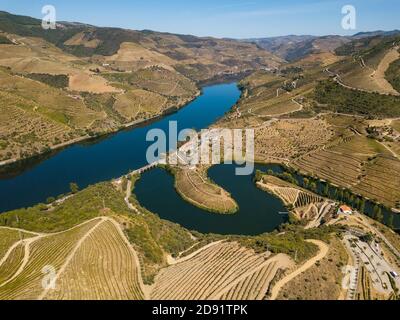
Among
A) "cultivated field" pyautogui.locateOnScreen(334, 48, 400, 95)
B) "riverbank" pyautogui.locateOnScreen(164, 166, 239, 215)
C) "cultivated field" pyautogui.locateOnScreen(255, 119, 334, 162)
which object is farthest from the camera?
"cultivated field" pyautogui.locateOnScreen(334, 48, 400, 95)

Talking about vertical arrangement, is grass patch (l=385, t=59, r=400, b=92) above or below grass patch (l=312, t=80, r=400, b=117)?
above

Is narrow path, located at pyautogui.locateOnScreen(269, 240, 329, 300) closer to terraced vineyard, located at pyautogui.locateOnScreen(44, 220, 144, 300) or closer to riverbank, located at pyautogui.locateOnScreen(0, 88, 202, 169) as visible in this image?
terraced vineyard, located at pyautogui.locateOnScreen(44, 220, 144, 300)

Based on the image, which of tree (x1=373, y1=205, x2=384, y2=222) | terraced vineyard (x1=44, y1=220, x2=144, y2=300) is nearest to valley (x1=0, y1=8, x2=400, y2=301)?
terraced vineyard (x1=44, y1=220, x2=144, y2=300)

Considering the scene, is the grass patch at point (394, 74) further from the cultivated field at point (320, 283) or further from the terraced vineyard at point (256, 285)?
the terraced vineyard at point (256, 285)

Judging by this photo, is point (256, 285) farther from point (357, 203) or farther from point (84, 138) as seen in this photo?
point (84, 138)

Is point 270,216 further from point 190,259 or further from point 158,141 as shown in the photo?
point 158,141

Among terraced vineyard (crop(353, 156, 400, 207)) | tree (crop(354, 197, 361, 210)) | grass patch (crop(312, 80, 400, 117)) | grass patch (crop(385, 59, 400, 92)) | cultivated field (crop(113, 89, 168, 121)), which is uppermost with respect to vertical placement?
grass patch (crop(385, 59, 400, 92))

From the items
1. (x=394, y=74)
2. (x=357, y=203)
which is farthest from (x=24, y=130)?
(x=394, y=74)
